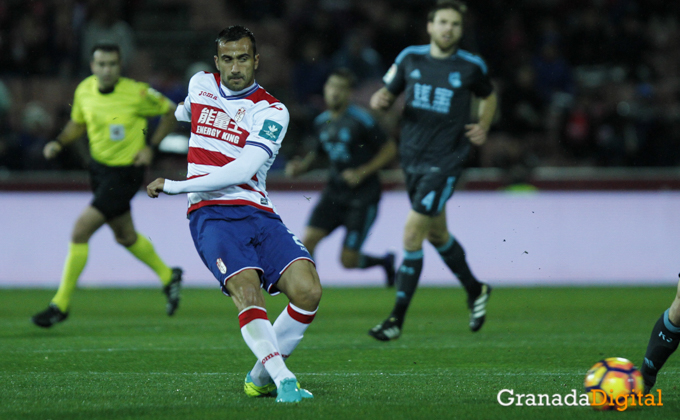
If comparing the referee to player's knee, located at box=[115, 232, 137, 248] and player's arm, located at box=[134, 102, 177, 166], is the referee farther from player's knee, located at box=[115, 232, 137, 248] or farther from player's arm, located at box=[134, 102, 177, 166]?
player's arm, located at box=[134, 102, 177, 166]

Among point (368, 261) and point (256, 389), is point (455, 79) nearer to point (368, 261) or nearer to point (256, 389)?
point (256, 389)

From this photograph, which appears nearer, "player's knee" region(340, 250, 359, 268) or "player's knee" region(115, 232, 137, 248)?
"player's knee" region(115, 232, 137, 248)

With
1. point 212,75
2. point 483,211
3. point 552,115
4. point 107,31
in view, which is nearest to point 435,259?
point 483,211

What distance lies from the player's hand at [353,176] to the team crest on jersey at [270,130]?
4468 mm

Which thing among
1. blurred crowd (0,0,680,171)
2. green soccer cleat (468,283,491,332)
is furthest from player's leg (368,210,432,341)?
blurred crowd (0,0,680,171)

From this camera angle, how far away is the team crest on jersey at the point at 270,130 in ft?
14.9

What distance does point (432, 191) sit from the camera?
6.81m

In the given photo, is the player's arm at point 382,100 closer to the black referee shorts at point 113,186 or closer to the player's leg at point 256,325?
the black referee shorts at point 113,186

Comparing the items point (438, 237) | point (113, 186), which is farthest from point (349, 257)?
point (113, 186)

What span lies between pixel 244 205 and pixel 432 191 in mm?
2444

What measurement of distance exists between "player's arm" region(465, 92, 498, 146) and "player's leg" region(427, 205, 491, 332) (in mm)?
690

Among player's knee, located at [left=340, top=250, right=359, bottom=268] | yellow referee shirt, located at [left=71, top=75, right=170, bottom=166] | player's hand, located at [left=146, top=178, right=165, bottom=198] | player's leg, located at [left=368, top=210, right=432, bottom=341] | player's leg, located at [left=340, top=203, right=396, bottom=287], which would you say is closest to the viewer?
player's hand, located at [left=146, top=178, right=165, bottom=198]

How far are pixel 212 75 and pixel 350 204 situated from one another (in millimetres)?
4938

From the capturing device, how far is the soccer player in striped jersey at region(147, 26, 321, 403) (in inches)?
174
